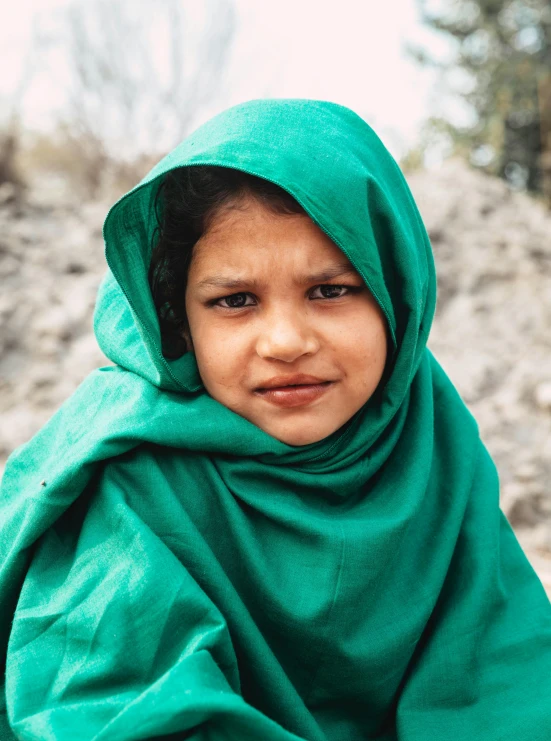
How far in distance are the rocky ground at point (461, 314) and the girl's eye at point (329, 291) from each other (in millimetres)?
1878

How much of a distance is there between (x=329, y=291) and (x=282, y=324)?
158mm

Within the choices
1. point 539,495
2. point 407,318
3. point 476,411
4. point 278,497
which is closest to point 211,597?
point 278,497

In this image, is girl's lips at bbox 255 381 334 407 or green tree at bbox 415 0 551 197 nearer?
girl's lips at bbox 255 381 334 407

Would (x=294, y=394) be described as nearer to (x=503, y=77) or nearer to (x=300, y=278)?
(x=300, y=278)

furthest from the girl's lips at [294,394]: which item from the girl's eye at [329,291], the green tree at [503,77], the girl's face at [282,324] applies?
the green tree at [503,77]

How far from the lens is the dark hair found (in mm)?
1630

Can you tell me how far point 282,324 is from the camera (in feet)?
→ 5.21

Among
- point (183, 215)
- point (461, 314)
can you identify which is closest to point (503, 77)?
point (461, 314)

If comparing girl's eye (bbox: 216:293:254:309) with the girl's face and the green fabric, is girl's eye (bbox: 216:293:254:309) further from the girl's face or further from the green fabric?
the green fabric

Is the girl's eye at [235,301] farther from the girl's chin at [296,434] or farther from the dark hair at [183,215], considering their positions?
the girl's chin at [296,434]

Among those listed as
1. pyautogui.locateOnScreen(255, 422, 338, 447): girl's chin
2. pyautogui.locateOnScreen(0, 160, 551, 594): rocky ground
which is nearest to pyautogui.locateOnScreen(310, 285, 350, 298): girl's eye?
pyautogui.locateOnScreen(255, 422, 338, 447): girl's chin

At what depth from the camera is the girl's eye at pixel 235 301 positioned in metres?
1.67

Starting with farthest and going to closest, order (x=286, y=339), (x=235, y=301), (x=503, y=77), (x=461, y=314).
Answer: (x=503, y=77), (x=461, y=314), (x=235, y=301), (x=286, y=339)

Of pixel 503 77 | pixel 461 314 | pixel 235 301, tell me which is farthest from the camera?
pixel 503 77
